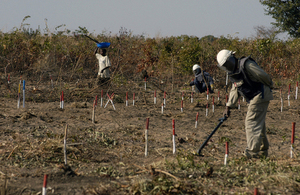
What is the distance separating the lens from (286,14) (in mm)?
22281

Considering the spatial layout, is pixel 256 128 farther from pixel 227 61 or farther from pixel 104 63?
pixel 104 63

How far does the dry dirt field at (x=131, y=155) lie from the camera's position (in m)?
4.33

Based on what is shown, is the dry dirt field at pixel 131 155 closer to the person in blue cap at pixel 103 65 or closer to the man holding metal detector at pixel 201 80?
the man holding metal detector at pixel 201 80

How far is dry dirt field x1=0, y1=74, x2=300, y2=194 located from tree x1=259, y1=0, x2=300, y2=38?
13380mm

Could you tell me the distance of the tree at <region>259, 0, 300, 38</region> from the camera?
21.7 meters

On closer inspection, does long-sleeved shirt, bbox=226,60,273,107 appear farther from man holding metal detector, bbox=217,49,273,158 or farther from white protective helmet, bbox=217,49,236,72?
white protective helmet, bbox=217,49,236,72

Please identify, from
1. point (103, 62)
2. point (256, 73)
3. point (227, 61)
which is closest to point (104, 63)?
point (103, 62)

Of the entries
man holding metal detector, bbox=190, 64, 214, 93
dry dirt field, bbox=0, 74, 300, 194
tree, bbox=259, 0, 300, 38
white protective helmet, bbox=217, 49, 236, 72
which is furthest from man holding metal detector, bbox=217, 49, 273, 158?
tree, bbox=259, 0, 300, 38

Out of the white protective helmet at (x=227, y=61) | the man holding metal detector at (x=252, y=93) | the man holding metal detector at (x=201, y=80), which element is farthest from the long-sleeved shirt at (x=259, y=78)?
the man holding metal detector at (x=201, y=80)

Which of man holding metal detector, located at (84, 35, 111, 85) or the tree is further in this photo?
the tree

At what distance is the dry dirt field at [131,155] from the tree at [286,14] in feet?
43.9

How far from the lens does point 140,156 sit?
19.4ft

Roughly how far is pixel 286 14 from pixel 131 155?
20.0 metres

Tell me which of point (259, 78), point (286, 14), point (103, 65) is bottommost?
point (259, 78)
